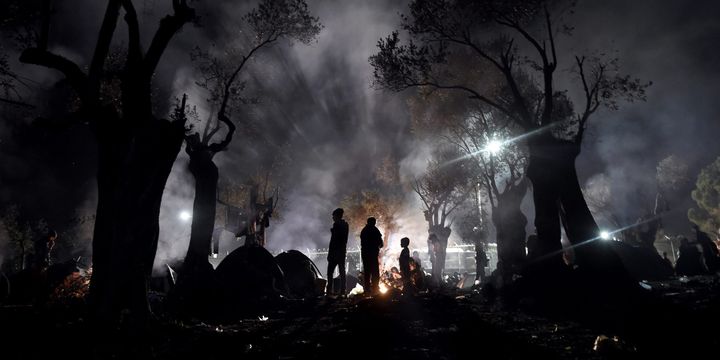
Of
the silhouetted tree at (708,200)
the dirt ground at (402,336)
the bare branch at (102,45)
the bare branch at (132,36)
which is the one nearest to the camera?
the dirt ground at (402,336)

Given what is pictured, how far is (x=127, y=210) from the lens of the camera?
7234 mm

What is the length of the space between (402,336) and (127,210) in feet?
19.1

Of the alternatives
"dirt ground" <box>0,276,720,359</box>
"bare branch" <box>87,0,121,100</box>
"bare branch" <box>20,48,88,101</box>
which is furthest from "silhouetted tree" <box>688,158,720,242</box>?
"bare branch" <box>20,48,88,101</box>

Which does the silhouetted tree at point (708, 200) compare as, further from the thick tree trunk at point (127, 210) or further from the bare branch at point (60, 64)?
the bare branch at point (60, 64)

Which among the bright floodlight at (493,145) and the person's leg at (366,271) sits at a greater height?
the bright floodlight at (493,145)

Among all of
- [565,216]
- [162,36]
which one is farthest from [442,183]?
[162,36]

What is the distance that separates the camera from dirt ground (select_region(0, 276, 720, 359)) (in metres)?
4.81

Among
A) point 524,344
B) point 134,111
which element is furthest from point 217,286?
point 524,344

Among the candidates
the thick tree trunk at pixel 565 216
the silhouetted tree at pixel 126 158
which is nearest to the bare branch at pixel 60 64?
the silhouetted tree at pixel 126 158

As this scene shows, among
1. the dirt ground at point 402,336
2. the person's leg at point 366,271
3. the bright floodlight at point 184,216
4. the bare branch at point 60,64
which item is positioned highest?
the bright floodlight at point 184,216

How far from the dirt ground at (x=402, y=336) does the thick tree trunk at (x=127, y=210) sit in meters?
0.66

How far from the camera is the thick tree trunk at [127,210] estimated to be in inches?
270

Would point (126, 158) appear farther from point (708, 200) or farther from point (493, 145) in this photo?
point (708, 200)

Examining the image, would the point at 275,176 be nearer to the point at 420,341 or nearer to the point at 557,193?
the point at 557,193
